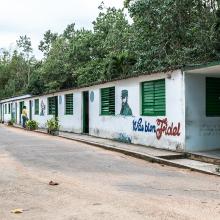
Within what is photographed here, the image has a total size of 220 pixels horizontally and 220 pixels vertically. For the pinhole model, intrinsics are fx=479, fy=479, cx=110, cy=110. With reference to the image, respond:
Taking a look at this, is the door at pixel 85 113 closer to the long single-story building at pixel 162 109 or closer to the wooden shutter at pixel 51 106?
the long single-story building at pixel 162 109

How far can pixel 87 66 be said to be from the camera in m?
38.4

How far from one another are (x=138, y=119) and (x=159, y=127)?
1732 mm

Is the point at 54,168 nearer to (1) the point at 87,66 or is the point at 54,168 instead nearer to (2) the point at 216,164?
(2) the point at 216,164

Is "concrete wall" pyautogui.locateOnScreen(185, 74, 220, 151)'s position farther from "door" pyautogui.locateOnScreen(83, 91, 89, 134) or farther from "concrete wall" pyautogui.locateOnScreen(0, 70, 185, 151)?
"door" pyautogui.locateOnScreen(83, 91, 89, 134)

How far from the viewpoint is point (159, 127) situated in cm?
1658

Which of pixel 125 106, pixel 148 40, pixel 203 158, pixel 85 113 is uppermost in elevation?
pixel 148 40

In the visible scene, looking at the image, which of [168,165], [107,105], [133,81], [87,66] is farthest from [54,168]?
[87,66]

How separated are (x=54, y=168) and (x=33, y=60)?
6114cm

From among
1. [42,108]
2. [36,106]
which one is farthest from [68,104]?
[36,106]

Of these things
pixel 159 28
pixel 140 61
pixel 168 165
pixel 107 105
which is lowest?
pixel 168 165

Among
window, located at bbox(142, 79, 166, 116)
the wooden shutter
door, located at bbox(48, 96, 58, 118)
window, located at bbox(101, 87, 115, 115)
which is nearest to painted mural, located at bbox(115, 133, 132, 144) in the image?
window, located at bbox(101, 87, 115, 115)

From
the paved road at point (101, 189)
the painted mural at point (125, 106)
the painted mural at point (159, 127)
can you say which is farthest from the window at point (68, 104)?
the paved road at point (101, 189)

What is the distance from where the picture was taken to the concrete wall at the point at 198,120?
596 inches

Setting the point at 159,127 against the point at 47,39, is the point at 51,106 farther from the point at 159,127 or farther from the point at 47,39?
the point at 47,39
